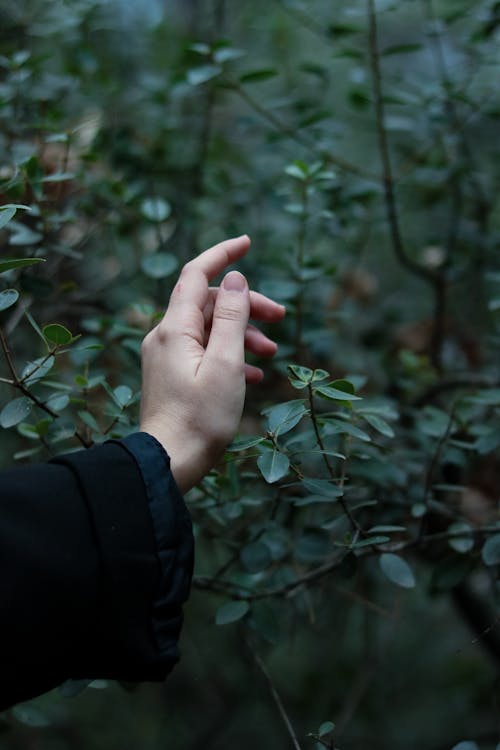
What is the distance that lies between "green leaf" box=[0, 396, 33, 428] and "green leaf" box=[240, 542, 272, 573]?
0.37m

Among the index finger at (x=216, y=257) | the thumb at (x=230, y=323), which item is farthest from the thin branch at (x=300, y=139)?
the thumb at (x=230, y=323)

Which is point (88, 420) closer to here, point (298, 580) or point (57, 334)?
point (57, 334)

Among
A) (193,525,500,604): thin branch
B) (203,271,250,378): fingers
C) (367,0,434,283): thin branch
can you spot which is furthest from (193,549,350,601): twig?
(367,0,434,283): thin branch

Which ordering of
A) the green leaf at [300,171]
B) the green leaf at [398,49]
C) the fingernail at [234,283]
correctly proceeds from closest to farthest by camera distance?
the fingernail at [234,283] → the green leaf at [300,171] → the green leaf at [398,49]

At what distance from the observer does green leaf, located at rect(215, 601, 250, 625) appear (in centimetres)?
101

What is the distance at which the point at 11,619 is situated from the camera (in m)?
0.74

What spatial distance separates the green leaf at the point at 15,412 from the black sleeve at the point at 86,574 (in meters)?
0.14

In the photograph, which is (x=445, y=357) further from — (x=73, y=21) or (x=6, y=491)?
(x=6, y=491)

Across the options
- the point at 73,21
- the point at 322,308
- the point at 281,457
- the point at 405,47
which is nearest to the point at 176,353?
the point at 281,457

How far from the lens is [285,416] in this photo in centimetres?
91

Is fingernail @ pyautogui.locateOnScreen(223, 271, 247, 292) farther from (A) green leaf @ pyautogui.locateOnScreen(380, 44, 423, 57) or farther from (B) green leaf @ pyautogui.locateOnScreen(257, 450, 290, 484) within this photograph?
(A) green leaf @ pyautogui.locateOnScreen(380, 44, 423, 57)

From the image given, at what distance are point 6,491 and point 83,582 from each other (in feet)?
0.41

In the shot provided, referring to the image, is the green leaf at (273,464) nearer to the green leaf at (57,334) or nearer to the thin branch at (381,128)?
the green leaf at (57,334)

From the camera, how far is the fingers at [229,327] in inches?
35.3
